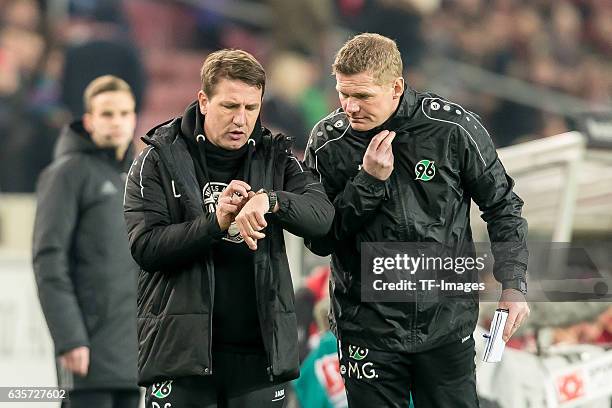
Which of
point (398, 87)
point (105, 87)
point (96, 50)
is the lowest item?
point (398, 87)

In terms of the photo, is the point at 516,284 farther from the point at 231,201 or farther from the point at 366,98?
the point at 231,201

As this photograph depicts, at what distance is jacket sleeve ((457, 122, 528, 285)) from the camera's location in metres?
3.78

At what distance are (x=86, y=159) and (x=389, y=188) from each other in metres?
1.94

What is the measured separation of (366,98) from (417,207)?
408mm

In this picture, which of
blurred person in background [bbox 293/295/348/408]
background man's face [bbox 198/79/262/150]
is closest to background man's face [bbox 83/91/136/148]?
blurred person in background [bbox 293/295/348/408]

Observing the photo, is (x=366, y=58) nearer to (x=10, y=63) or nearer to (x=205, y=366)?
(x=205, y=366)

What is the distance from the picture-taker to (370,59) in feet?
12.0

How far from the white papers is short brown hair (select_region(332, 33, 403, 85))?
34.2 inches

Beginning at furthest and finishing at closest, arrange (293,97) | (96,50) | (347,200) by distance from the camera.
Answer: (293,97) < (96,50) < (347,200)

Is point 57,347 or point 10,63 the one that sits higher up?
point 10,63

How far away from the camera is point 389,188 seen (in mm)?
3768

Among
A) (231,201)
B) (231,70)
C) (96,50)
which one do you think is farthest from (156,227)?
(96,50)

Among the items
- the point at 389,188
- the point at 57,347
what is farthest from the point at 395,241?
the point at 57,347

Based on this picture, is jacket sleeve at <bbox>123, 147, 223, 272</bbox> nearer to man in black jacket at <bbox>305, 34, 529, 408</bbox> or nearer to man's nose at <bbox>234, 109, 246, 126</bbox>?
man's nose at <bbox>234, 109, 246, 126</bbox>
